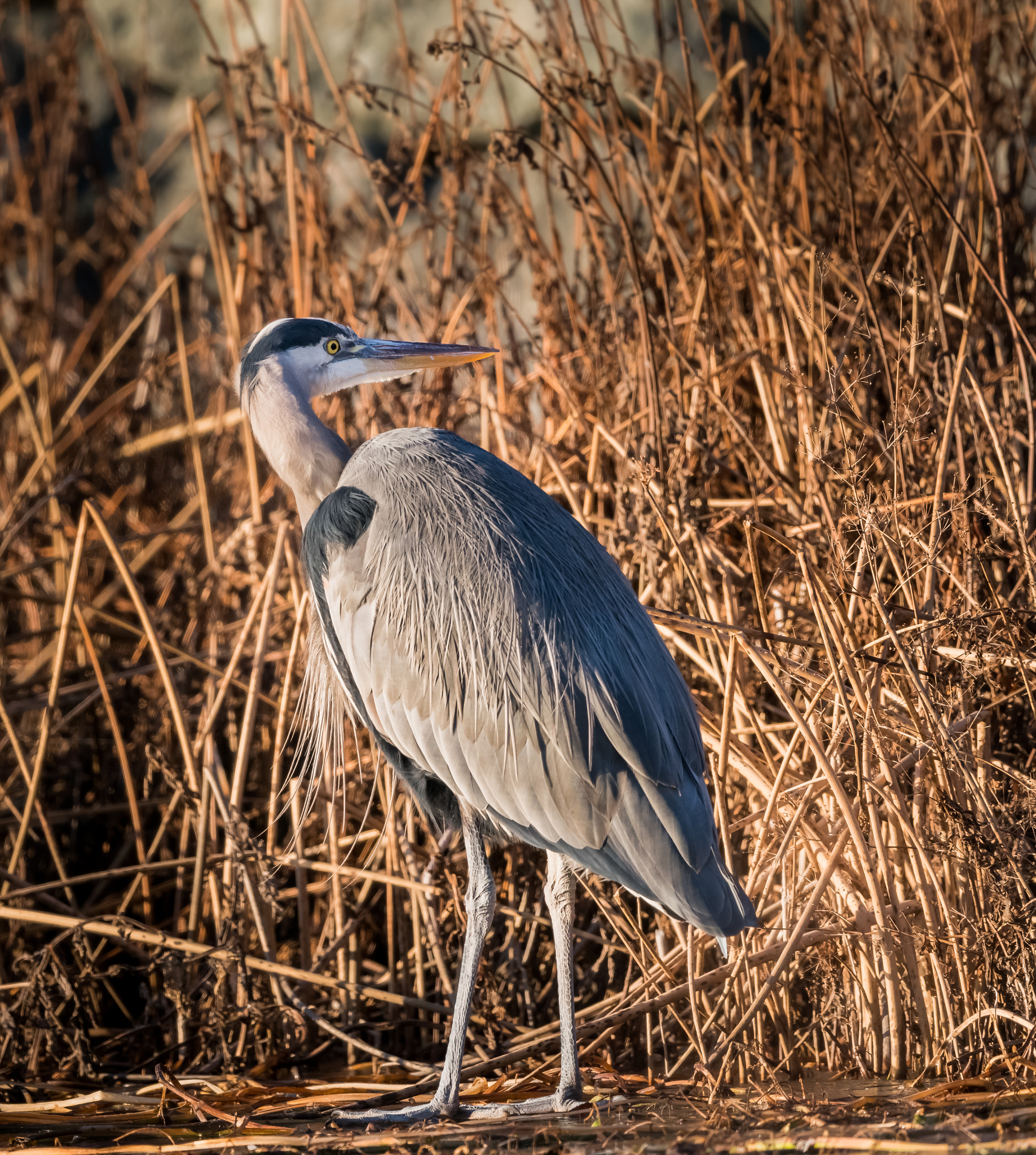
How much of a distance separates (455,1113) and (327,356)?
1613mm

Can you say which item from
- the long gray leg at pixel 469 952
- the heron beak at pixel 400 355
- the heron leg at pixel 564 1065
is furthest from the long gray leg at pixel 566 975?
the heron beak at pixel 400 355

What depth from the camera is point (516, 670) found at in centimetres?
226

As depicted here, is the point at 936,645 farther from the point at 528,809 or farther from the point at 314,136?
the point at 314,136

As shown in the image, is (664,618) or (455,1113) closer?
(455,1113)

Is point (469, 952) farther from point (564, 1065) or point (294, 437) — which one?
point (294, 437)

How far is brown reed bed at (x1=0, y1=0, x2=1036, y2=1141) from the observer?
2.28 m

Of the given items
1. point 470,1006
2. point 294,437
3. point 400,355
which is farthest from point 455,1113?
point 400,355

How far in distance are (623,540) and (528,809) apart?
2.97ft

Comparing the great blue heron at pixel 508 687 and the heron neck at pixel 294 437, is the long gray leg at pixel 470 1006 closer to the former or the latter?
the great blue heron at pixel 508 687

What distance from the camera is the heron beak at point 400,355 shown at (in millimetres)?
2674

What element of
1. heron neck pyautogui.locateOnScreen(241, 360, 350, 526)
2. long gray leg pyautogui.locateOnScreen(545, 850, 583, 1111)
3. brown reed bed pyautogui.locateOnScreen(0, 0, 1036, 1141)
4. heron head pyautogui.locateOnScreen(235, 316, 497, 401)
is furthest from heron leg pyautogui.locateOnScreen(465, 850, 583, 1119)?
heron head pyautogui.locateOnScreen(235, 316, 497, 401)

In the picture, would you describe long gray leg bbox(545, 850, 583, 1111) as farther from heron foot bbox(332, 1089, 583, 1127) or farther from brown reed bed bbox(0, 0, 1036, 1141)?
brown reed bed bbox(0, 0, 1036, 1141)

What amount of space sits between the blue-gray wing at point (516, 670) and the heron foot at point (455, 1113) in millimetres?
433

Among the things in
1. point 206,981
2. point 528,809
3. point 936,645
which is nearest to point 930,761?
point 936,645
